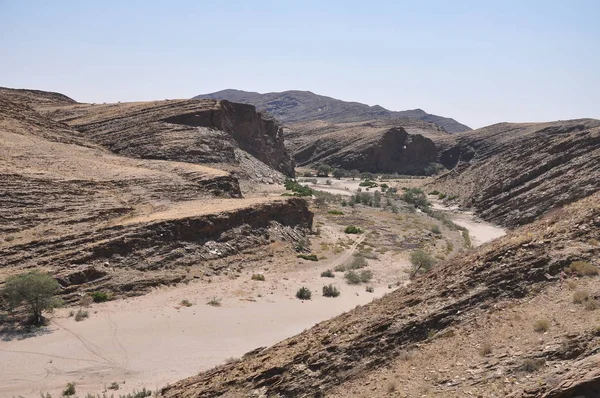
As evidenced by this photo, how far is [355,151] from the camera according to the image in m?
100

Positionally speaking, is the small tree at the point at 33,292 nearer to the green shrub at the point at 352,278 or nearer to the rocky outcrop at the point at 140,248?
the rocky outcrop at the point at 140,248

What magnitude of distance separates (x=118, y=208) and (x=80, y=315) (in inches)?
318

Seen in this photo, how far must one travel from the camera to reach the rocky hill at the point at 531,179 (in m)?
40.8

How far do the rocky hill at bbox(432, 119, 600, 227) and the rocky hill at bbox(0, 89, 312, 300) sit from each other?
19747mm

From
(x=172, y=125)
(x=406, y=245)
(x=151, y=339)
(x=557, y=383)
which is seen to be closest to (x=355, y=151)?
(x=172, y=125)

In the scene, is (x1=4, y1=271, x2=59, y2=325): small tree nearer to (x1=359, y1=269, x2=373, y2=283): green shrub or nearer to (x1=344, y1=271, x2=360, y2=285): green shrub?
(x1=344, y1=271, x2=360, y2=285): green shrub

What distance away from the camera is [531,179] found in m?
47.3

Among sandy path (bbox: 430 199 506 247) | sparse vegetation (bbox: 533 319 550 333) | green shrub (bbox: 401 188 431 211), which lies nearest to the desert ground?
sparse vegetation (bbox: 533 319 550 333)

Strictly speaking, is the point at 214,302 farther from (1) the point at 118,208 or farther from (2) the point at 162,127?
(2) the point at 162,127

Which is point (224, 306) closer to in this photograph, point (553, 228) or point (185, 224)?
point (185, 224)

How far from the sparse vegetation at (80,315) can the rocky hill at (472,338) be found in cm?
772

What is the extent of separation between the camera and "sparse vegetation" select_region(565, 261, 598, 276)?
8344 millimetres

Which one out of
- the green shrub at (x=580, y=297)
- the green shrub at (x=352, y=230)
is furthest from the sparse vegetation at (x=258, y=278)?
the green shrub at (x=580, y=297)

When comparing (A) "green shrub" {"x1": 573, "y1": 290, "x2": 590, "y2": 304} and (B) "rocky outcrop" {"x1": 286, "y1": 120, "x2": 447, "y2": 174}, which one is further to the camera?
(B) "rocky outcrop" {"x1": 286, "y1": 120, "x2": 447, "y2": 174}
